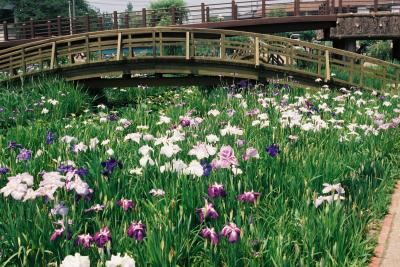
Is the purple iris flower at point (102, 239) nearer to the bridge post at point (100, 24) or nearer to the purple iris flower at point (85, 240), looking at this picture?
the purple iris flower at point (85, 240)

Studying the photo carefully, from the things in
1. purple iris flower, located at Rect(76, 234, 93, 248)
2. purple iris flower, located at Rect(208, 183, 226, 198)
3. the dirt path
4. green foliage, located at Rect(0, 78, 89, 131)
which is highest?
purple iris flower, located at Rect(208, 183, 226, 198)

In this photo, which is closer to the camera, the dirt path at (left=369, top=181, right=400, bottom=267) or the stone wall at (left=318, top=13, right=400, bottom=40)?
the dirt path at (left=369, top=181, right=400, bottom=267)

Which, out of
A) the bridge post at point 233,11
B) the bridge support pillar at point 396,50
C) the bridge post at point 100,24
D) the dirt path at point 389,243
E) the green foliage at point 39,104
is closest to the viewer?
the dirt path at point 389,243

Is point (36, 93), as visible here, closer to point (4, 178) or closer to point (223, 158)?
point (4, 178)

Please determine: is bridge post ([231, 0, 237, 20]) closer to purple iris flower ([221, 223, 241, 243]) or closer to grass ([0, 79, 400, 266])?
grass ([0, 79, 400, 266])

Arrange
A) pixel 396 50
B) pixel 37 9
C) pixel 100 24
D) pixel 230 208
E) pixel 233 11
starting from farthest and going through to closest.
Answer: pixel 37 9, pixel 100 24, pixel 396 50, pixel 233 11, pixel 230 208

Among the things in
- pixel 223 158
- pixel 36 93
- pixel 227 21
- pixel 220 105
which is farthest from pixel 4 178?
pixel 227 21

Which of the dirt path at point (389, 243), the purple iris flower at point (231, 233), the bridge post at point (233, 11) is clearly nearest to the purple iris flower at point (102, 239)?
the purple iris flower at point (231, 233)

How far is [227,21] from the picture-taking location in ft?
89.3

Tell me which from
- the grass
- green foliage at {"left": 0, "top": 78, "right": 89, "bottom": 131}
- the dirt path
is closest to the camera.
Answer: the grass

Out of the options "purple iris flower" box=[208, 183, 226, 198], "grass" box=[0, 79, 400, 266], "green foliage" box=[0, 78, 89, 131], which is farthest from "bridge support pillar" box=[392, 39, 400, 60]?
"purple iris flower" box=[208, 183, 226, 198]

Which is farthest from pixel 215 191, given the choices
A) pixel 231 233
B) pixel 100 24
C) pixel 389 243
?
pixel 100 24

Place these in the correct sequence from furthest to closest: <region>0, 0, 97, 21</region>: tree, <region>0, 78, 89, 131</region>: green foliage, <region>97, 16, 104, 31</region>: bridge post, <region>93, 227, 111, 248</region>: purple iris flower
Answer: <region>0, 0, 97, 21</region>: tree
<region>97, 16, 104, 31</region>: bridge post
<region>0, 78, 89, 131</region>: green foliage
<region>93, 227, 111, 248</region>: purple iris flower

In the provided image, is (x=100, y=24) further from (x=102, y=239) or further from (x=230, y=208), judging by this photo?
(x=102, y=239)
